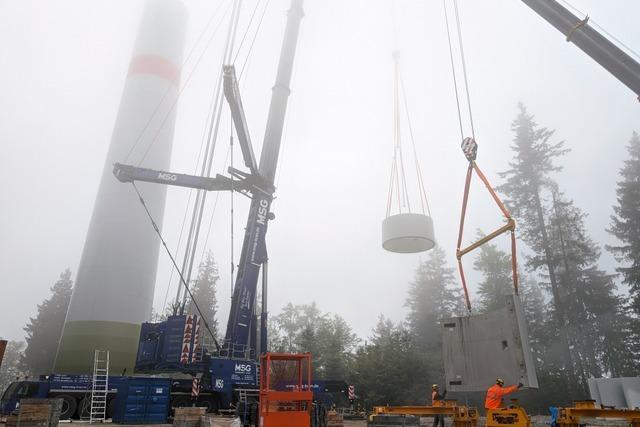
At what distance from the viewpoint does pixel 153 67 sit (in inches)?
1104

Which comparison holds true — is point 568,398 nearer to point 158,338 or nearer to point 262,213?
point 262,213

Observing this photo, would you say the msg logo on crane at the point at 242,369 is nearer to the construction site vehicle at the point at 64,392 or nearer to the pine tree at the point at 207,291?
the construction site vehicle at the point at 64,392

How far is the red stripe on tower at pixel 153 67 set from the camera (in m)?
28.0

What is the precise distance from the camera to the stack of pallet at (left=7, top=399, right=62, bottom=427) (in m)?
9.21

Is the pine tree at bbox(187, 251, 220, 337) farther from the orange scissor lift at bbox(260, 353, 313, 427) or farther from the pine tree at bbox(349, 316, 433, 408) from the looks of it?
the orange scissor lift at bbox(260, 353, 313, 427)

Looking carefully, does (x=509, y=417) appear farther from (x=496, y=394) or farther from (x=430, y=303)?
(x=430, y=303)

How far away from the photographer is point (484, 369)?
955cm

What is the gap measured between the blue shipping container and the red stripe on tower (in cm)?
1963

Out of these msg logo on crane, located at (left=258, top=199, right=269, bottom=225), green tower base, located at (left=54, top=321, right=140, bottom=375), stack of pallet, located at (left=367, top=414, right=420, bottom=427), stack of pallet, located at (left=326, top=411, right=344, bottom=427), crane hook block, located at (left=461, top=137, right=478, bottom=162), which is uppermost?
msg logo on crane, located at (left=258, top=199, right=269, bottom=225)

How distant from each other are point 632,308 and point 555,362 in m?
6.48

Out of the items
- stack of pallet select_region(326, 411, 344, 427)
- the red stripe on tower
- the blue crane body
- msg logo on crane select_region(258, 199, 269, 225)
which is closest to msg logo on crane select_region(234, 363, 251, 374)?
the blue crane body

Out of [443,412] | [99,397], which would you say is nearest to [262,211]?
[99,397]

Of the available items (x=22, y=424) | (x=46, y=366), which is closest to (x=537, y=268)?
(x=22, y=424)

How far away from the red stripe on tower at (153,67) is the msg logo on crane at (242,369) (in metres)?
20.1
